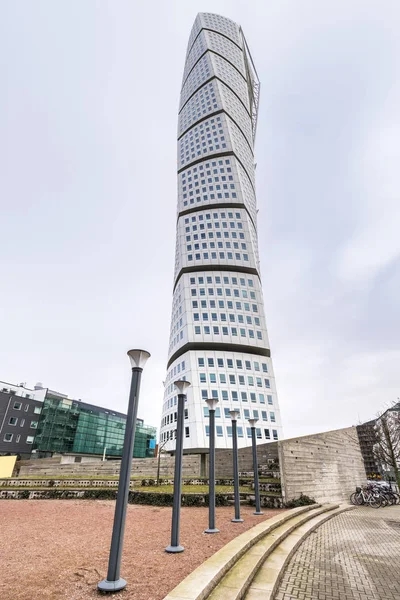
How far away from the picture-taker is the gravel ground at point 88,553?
4.87 metres

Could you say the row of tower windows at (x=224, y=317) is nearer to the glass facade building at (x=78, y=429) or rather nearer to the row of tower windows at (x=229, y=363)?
the row of tower windows at (x=229, y=363)

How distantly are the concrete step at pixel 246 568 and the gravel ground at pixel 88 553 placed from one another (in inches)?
28.0

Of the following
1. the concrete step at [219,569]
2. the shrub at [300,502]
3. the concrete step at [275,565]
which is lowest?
the concrete step at [275,565]

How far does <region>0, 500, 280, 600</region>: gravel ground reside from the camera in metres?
4.87

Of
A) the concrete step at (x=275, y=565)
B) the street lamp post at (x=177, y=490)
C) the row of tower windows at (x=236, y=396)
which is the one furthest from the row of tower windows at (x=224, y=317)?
the street lamp post at (x=177, y=490)

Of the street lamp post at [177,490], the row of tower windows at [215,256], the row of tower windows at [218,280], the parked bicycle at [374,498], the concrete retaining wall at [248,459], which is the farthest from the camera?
the row of tower windows at [215,256]

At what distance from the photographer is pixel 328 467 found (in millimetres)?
20703

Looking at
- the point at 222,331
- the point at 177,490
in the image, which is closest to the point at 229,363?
the point at 222,331

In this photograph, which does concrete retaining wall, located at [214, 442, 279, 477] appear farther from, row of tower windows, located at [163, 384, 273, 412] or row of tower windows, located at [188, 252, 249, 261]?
row of tower windows, located at [188, 252, 249, 261]

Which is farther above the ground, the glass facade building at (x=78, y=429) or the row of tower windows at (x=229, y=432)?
the glass facade building at (x=78, y=429)

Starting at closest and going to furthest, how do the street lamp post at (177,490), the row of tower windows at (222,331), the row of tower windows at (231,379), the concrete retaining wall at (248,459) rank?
1. the street lamp post at (177,490)
2. the concrete retaining wall at (248,459)
3. the row of tower windows at (231,379)
4. the row of tower windows at (222,331)

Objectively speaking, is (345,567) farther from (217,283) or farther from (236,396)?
(217,283)

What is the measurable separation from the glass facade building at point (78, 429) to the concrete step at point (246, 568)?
72.5m

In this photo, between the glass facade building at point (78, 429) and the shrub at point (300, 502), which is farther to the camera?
the glass facade building at point (78, 429)
